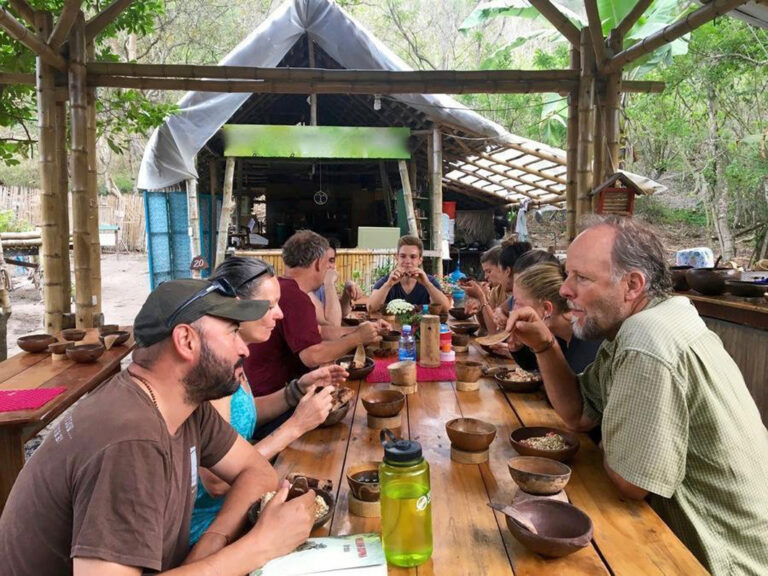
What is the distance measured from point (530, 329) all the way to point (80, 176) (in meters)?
4.23

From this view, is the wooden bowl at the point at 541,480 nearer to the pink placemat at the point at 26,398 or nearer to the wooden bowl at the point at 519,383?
the wooden bowl at the point at 519,383

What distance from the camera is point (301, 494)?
5.41 ft

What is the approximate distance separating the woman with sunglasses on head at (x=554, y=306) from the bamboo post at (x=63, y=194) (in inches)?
160

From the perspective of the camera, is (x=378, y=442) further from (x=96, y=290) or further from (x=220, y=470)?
(x=96, y=290)

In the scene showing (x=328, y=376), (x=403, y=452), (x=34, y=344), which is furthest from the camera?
(x=34, y=344)

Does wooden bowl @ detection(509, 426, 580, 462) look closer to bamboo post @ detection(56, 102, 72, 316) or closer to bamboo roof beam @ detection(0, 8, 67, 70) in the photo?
bamboo roof beam @ detection(0, 8, 67, 70)

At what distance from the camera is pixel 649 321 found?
1726 millimetres

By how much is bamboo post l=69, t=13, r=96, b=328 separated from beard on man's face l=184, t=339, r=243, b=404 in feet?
13.2

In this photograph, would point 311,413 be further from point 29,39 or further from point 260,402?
point 29,39

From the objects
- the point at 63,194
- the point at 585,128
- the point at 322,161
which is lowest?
the point at 63,194

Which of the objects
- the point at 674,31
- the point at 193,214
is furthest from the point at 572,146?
the point at 193,214

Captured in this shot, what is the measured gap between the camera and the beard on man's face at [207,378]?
56.2 inches

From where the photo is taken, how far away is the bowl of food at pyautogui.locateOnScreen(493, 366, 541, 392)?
2.76 metres

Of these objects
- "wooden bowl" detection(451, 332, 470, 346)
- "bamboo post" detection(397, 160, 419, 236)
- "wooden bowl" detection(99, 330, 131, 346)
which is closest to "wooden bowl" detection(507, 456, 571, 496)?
"wooden bowl" detection(451, 332, 470, 346)
